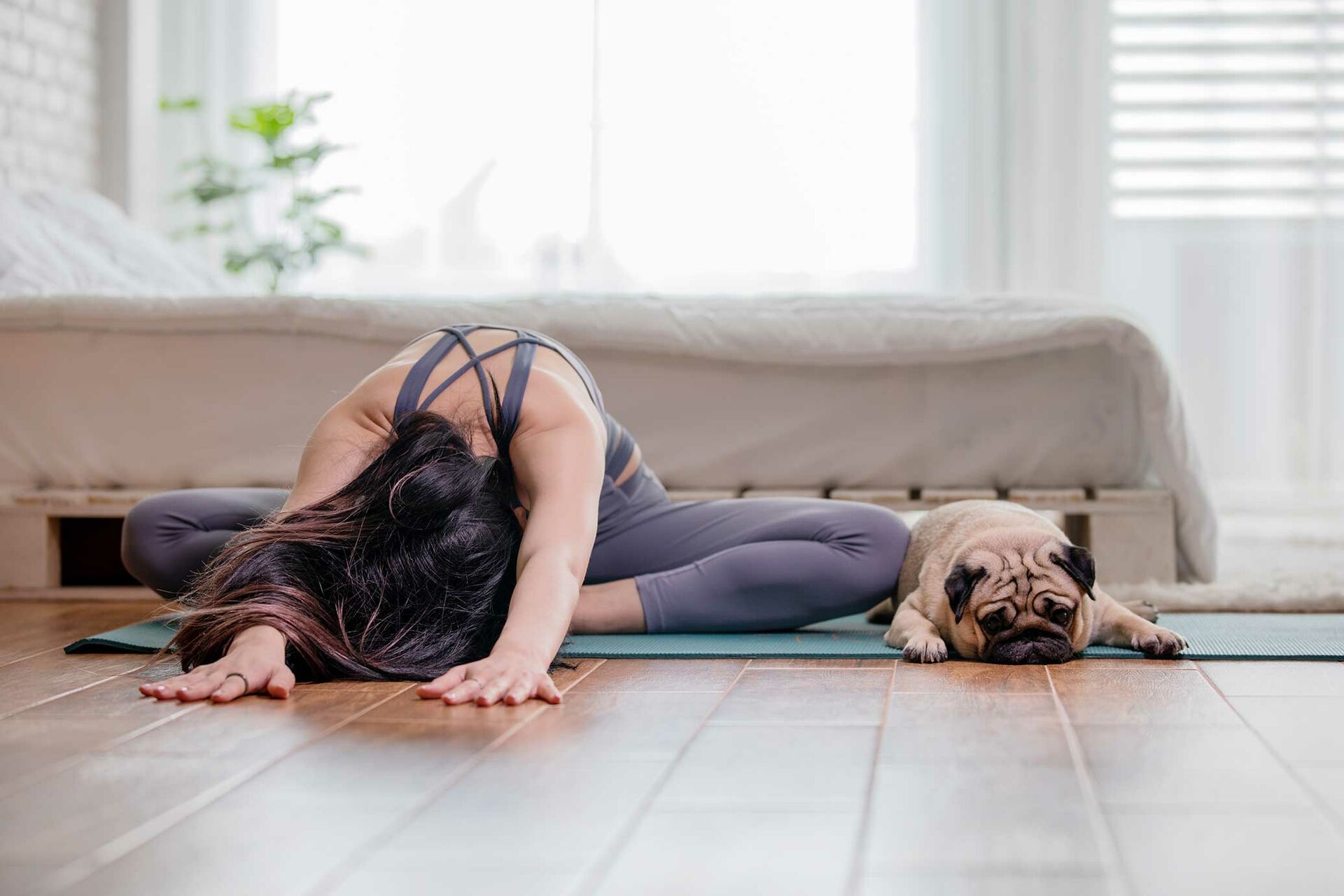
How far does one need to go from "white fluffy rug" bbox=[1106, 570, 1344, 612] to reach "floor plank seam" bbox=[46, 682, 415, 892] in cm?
A: 169

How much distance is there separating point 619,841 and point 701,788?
16 cm

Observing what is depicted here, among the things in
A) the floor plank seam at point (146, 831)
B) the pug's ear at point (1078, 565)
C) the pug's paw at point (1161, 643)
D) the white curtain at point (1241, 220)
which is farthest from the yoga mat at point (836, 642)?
the white curtain at point (1241, 220)

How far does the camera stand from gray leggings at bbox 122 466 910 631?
202cm

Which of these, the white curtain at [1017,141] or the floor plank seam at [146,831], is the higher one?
the white curtain at [1017,141]

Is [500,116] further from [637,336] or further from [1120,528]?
[1120,528]

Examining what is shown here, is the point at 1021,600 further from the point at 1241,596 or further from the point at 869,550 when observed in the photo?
the point at 1241,596

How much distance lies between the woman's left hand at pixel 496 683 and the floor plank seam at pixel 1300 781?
77 centimetres

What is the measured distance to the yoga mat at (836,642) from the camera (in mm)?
1857

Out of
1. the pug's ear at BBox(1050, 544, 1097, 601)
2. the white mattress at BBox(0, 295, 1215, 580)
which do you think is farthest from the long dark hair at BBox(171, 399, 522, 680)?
the white mattress at BBox(0, 295, 1215, 580)

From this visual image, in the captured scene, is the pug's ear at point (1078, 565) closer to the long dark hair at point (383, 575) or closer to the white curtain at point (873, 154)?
the long dark hair at point (383, 575)

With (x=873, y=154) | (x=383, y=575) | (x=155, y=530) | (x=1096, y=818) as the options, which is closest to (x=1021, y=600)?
(x=1096, y=818)

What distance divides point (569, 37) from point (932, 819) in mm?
5128

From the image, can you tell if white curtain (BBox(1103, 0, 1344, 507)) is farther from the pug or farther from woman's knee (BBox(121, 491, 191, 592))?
woman's knee (BBox(121, 491, 191, 592))

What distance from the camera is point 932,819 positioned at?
1.03 m
